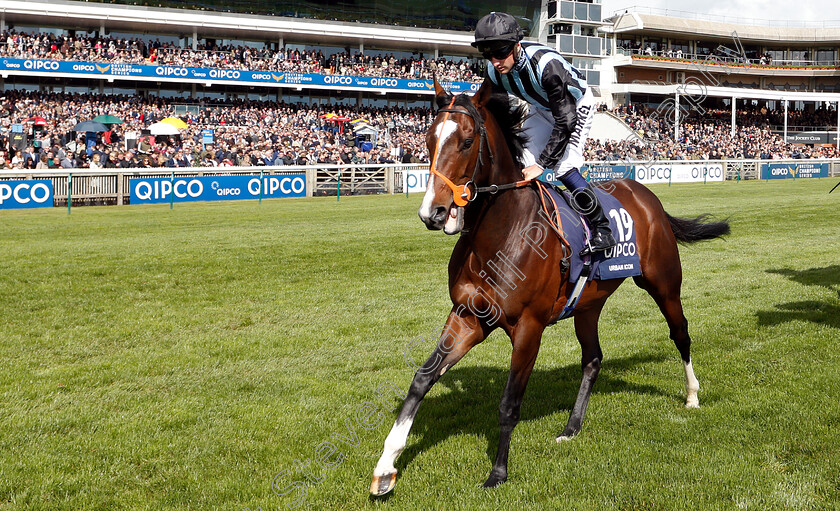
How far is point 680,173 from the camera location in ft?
119

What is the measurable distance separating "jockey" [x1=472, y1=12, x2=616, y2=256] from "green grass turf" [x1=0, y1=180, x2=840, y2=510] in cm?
151

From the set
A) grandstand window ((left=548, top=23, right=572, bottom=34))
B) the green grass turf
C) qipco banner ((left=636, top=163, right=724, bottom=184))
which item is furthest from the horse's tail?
grandstand window ((left=548, top=23, right=572, bottom=34))

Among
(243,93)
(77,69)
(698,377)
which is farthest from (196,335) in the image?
(243,93)

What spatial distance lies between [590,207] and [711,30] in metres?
70.6

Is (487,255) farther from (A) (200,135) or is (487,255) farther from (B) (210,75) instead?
(B) (210,75)

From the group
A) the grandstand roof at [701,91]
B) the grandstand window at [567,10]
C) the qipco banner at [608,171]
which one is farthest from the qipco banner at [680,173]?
the grandstand window at [567,10]

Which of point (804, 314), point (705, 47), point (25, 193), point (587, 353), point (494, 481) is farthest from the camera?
point (705, 47)

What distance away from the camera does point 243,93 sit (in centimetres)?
4834

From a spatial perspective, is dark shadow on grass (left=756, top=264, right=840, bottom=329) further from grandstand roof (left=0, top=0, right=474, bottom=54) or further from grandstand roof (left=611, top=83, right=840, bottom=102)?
grandstand roof (left=611, top=83, right=840, bottom=102)

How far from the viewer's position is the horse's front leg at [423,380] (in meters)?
3.87

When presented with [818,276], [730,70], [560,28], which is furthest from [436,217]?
[730,70]

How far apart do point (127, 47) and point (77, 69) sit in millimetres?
4502

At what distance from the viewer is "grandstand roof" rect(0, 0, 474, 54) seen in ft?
148

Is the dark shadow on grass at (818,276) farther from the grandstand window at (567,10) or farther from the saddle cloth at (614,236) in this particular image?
the grandstand window at (567,10)
